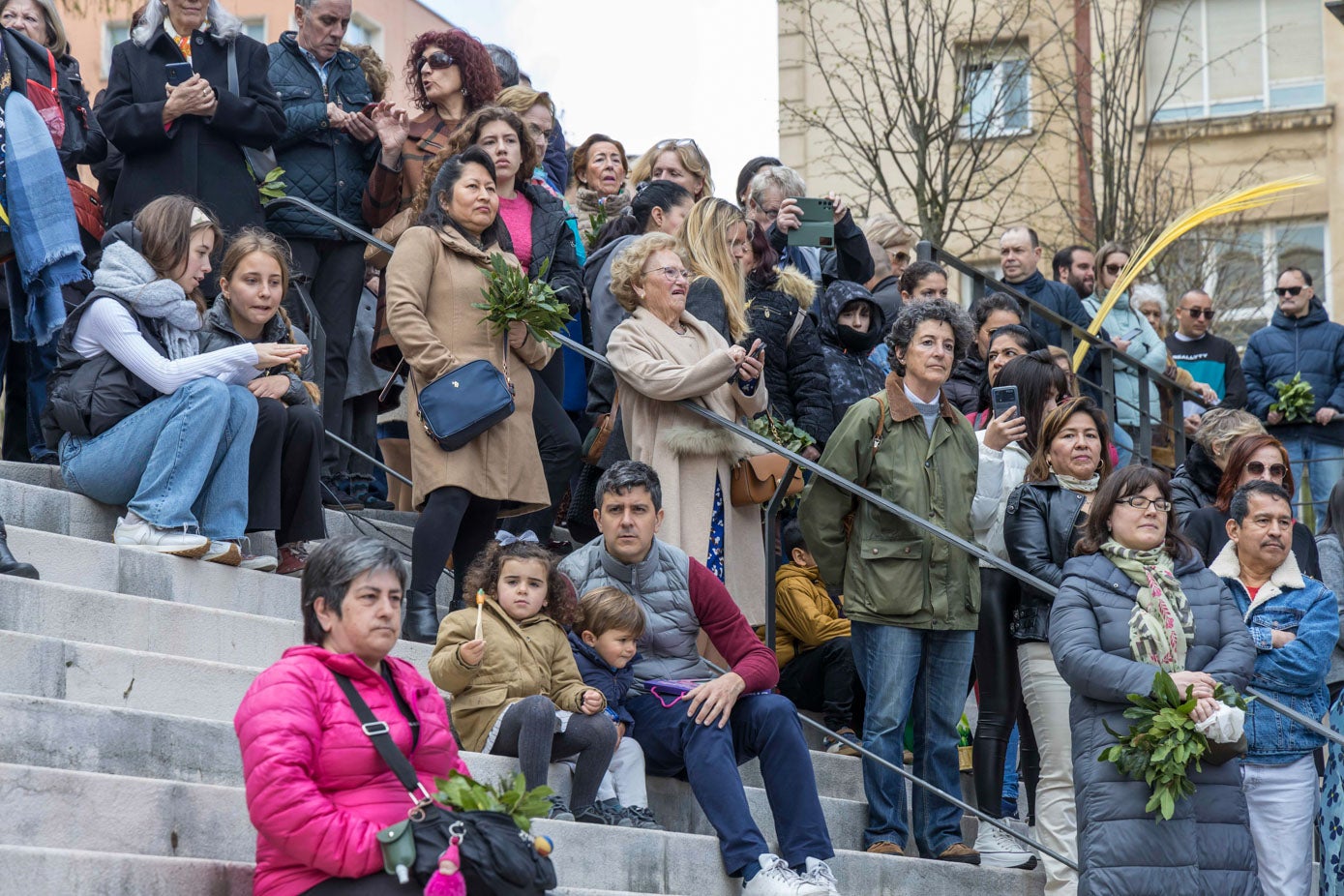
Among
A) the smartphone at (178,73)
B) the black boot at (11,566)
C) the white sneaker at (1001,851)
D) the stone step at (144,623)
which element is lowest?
the white sneaker at (1001,851)

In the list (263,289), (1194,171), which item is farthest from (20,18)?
(1194,171)

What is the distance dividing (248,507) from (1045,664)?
3097mm

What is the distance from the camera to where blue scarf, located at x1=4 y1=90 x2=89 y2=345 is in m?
7.63

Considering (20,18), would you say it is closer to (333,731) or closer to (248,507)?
(248,507)

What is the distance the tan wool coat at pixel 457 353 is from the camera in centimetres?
737

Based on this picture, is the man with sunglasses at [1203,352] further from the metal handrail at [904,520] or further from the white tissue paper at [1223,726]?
the white tissue paper at [1223,726]

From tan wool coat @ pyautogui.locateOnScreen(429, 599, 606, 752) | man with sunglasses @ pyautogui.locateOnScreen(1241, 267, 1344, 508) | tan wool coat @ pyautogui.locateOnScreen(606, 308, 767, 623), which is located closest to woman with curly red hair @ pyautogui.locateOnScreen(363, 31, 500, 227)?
tan wool coat @ pyautogui.locateOnScreen(606, 308, 767, 623)

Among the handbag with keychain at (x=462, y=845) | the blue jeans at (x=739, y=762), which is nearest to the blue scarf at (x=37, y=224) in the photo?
the blue jeans at (x=739, y=762)

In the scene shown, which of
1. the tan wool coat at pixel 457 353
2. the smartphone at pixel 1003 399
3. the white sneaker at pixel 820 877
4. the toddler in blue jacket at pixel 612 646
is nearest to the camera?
the white sneaker at pixel 820 877

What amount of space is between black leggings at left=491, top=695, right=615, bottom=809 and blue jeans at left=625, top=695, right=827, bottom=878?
360 millimetres

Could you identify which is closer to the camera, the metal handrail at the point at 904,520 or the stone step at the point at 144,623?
the stone step at the point at 144,623

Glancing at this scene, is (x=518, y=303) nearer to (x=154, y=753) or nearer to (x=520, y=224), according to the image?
(x=520, y=224)

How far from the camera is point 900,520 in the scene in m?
7.44

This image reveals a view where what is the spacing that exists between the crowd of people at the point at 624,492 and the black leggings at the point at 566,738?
0.01 metres
